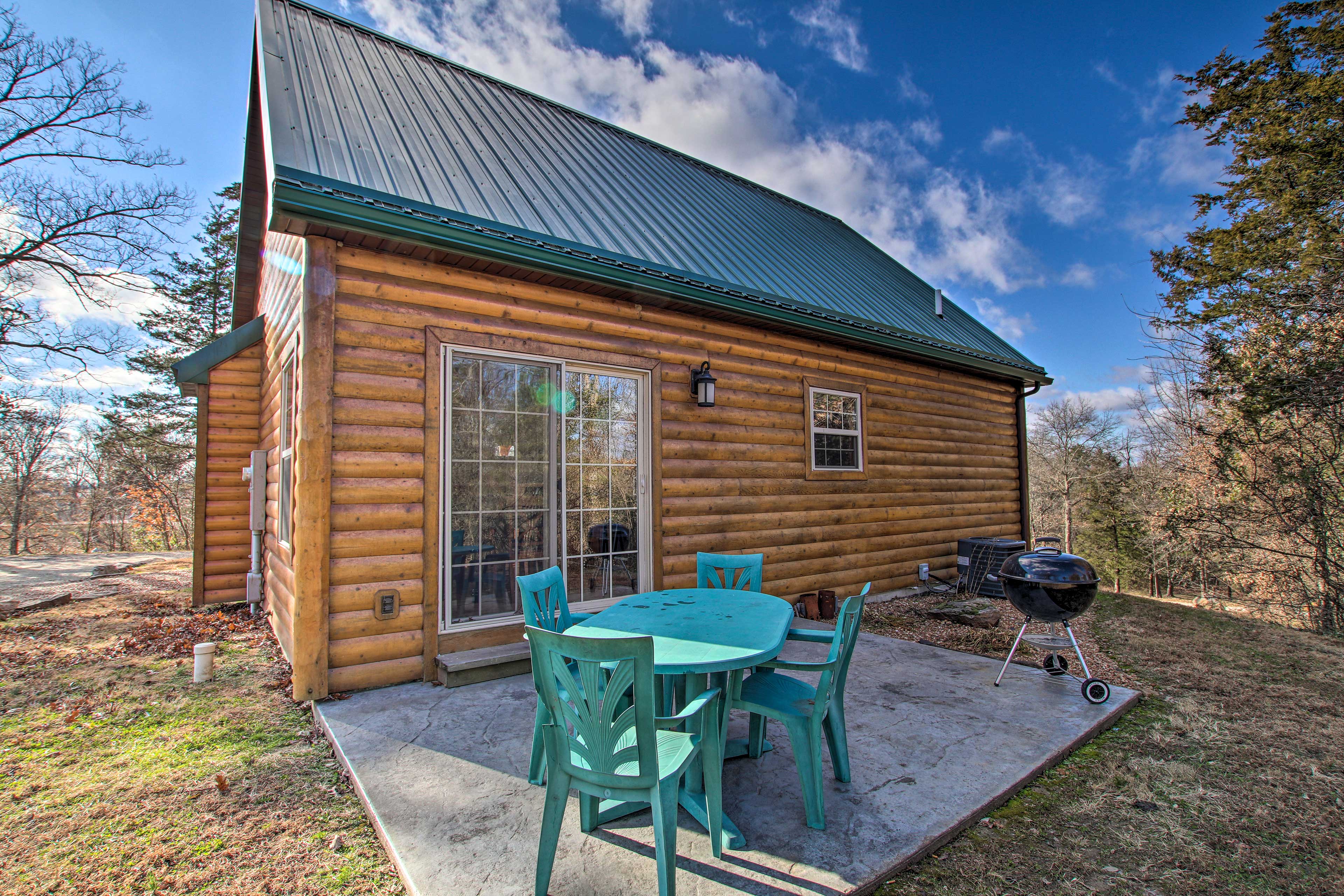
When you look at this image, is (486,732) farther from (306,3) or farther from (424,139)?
(306,3)

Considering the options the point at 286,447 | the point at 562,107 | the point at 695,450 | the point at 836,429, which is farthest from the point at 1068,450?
the point at 286,447

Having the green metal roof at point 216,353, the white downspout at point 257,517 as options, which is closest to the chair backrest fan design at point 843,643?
the white downspout at point 257,517

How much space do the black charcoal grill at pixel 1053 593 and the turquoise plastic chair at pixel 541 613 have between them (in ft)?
8.75

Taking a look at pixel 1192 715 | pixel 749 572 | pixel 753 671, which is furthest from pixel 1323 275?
pixel 753 671

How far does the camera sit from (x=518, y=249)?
381 centimetres

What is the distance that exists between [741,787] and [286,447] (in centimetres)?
458

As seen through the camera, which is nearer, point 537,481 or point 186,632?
point 537,481

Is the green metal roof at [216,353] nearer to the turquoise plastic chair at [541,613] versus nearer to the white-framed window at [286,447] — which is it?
the white-framed window at [286,447]

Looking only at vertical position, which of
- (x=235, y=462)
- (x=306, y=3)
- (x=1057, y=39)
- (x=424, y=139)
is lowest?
(x=235, y=462)

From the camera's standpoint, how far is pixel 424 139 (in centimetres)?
460

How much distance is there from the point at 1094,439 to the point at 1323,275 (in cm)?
1450

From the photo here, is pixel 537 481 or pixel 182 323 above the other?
pixel 182 323

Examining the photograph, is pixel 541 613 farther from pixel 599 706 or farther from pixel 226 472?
pixel 226 472

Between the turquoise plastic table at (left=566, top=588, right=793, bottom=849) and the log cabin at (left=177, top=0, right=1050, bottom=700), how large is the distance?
1436 millimetres
